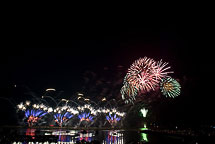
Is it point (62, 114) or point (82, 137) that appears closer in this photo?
point (82, 137)

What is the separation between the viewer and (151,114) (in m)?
63.9

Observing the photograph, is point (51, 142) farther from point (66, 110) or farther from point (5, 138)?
point (66, 110)

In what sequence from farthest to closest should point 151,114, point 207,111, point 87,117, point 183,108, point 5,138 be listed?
point 87,117
point 151,114
point 183,108
point 207,111
point 5,138

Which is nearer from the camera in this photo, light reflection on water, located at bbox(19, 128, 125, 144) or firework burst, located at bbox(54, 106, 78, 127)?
light reflection on water, located at bbox(19, 128, 125, 144)

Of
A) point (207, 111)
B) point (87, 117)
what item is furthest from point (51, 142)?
point (87, 117)

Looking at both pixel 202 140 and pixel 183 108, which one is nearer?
pixel 202 140

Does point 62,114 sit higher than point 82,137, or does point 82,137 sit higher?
point 62,114

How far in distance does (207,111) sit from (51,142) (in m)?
46.1

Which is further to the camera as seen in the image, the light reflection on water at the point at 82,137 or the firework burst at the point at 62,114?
the firework burst at the point at 62,114

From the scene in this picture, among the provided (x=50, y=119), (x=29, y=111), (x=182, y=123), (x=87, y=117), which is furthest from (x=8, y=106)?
(x=182, y=123)

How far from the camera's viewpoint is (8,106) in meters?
80.3

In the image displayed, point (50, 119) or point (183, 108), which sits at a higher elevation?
point (183, 108)

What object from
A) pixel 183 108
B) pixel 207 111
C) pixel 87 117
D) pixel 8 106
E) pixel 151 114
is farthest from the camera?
pixel 8 106

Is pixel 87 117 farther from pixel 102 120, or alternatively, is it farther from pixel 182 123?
pixel 182 123
